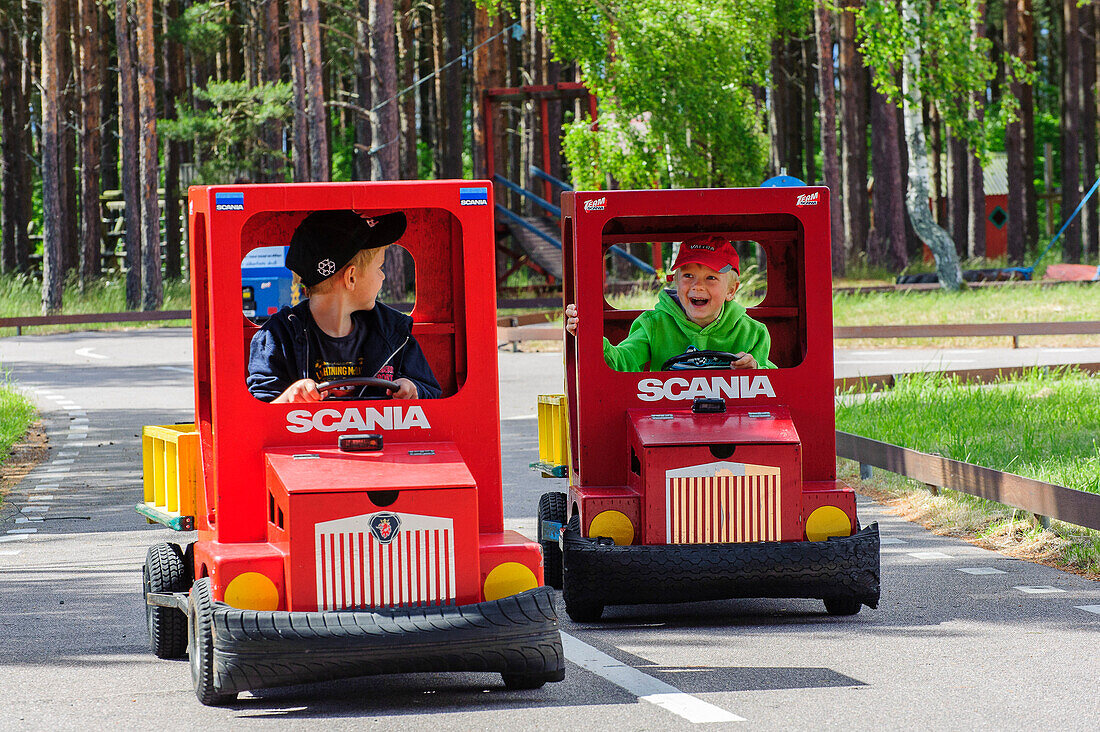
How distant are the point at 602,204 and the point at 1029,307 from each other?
72.8 feet

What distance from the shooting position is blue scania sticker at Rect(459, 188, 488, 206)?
6016 mm

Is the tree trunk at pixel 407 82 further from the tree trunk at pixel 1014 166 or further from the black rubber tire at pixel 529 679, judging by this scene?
the black rubber tire at pixel 529 679

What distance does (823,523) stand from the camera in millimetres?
7383

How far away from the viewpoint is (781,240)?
331 inches

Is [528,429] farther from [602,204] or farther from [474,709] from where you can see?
[474,709]

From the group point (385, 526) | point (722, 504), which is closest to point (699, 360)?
point (722, 504)

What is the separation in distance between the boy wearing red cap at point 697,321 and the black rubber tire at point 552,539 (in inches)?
35.9

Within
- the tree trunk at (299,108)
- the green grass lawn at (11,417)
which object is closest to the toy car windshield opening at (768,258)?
the green grass lawn at (11,417)

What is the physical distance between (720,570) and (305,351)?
2196mm

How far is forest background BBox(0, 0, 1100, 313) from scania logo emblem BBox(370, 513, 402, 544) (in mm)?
23610

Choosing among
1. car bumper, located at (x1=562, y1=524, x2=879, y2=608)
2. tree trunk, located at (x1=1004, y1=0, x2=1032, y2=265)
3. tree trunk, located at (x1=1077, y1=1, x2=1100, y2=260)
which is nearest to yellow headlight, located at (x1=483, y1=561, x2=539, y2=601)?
car bumper, located at (x1=562, y1=524, x2=879, y2=608)

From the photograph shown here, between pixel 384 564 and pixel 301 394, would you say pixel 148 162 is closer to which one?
pixel 301 394

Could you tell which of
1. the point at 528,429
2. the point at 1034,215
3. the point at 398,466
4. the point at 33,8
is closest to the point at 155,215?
the point at 33,8

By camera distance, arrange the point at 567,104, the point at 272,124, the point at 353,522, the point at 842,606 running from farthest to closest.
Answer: the point at 567,104, the point at 272,124, the point at 842,606, the point at 353,522
